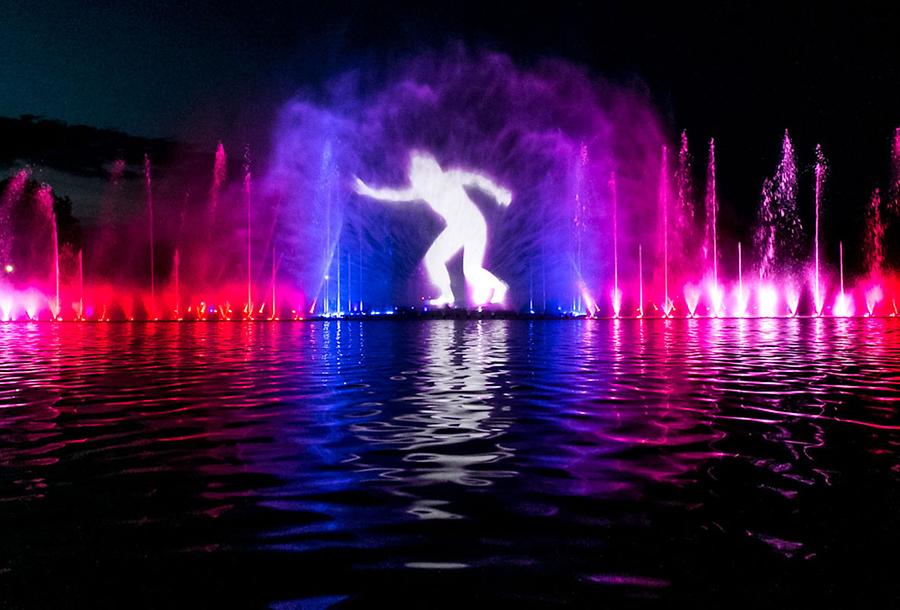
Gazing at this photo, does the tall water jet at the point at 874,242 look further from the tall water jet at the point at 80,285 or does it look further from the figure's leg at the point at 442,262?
the tall water jet at the point at 80,285

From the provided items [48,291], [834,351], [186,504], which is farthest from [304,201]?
[186,504]

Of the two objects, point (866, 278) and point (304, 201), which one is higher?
point (304, 201)

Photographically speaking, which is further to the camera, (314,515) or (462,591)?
(314,515)

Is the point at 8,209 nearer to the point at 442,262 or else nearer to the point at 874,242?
the point at 442,262

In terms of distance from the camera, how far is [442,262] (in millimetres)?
70625

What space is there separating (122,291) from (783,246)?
7249 cm

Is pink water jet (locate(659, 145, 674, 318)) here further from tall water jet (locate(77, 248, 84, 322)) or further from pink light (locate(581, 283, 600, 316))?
tall water jet (locate(77, 248, 84, 322))

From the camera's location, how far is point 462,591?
400 centimetres

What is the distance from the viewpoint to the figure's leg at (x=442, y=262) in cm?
6669

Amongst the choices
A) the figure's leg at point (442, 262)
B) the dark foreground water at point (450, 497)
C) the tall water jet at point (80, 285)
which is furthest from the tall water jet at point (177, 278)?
the dark foreground water at point (450, 497)

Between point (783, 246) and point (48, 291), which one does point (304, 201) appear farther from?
point (783, 246)

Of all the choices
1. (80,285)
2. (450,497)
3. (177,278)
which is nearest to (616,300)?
(177,278)

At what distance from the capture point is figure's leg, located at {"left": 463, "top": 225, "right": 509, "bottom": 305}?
2611 inches

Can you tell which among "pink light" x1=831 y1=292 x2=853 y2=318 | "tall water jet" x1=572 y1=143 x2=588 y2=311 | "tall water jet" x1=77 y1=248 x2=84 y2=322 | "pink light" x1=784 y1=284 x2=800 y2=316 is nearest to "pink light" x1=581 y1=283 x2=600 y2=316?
"tall water jet" x1=572 y1=143 x2=588 y2=311
